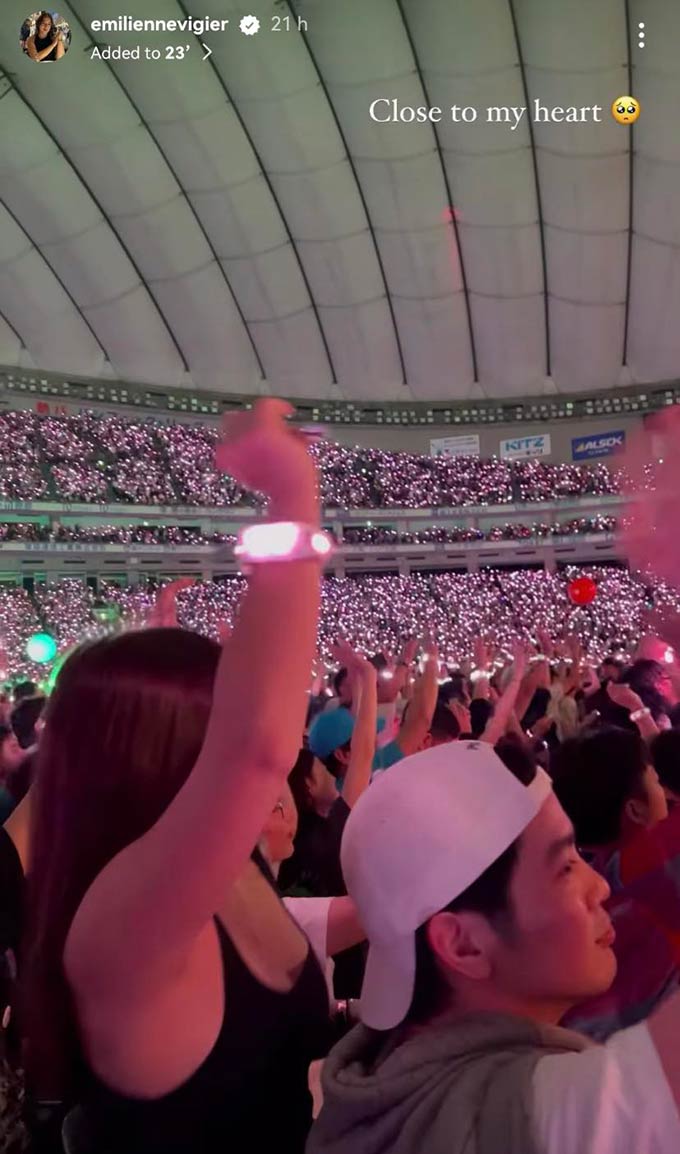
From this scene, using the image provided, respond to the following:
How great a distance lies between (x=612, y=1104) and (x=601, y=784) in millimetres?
2164

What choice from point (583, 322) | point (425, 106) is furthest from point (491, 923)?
point (583, 322)

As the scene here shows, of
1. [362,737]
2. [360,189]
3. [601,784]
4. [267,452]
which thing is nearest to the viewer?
[267,452]

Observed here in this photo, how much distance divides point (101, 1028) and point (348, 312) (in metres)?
31.9

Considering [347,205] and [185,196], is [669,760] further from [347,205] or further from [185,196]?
[185,196]

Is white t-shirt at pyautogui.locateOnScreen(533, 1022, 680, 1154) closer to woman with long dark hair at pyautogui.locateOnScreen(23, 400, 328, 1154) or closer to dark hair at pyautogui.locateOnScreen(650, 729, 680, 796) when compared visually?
woman with long dark hair at pyautogui.locateOnScreen(23, 400, 328, 1154)

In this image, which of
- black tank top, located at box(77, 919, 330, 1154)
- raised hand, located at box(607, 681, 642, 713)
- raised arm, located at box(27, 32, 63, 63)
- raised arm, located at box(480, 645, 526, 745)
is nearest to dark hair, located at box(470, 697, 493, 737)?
raised arm, located at box(480, 645, 526, 745)

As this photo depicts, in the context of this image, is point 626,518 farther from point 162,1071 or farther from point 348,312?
point 348,312

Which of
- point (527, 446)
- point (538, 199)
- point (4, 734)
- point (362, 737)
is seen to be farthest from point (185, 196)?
point (362, 737)

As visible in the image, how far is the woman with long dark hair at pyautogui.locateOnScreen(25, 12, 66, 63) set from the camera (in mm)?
20719

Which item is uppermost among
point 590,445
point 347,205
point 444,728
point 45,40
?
point 45,40

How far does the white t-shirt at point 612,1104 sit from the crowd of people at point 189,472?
28.5m

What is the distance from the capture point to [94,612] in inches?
1214

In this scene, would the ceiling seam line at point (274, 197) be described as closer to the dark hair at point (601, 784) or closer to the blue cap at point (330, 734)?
the blue cap at point (330, 734)

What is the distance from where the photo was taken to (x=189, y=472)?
36.2 m
